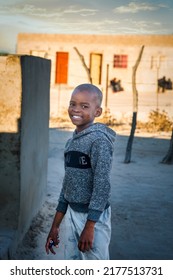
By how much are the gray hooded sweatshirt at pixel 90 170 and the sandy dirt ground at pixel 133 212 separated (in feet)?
5.37

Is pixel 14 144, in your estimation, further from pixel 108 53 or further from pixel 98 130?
pixel 108 53

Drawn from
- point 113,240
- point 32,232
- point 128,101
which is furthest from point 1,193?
point 128,101

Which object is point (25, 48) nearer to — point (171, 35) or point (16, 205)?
point (171, 35)

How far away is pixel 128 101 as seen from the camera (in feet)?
54.9

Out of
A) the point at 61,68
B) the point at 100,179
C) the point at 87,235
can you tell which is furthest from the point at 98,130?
the point at 61,68

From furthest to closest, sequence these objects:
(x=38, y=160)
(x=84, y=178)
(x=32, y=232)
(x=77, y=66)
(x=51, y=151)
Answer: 1. (x=77, y=66)
2. (x=51, y=151)
3. (x=38, y=160)
4. (x=32, y=232)
5. (x=84, y=178)

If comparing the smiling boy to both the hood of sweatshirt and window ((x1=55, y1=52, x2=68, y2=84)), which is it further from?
window ((x1=55, y1=52, x2=68, y2=84))

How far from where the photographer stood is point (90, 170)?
6.80 feet

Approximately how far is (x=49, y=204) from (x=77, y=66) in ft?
41.2

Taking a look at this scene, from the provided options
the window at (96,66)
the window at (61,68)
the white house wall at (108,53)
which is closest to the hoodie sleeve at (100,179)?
the white house wall at (108,53)

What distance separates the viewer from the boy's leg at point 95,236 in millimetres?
2076

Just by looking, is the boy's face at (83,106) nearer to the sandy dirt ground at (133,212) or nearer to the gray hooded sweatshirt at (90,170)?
the gray hooded sweatshirt at (90,170)

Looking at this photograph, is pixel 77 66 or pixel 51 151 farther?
pixel 77 66
